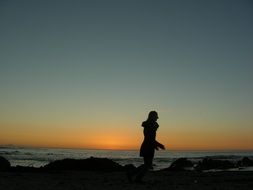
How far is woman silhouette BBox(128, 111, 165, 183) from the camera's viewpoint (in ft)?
39.8

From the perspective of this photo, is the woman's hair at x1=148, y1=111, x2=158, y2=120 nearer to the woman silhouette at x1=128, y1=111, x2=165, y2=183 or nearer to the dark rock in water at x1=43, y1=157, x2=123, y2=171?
the woman silhouette at x1=128, y1=111, x2=165, y2=183

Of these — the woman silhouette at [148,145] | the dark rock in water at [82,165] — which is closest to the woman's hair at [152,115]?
the woman silhouette at [148,145]

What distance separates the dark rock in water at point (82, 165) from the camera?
2242 cm

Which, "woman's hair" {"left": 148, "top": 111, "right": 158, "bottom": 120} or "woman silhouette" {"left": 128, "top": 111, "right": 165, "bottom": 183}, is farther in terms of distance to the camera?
"woman's hair" {"left": 148, "top": 111, "right": 158, "bottom": 120}

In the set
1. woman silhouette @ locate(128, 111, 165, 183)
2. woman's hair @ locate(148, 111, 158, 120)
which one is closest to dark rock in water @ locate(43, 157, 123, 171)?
woman silhouette @ locate(128, 111, 165, 183)

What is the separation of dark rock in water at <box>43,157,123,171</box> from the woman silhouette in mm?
10225

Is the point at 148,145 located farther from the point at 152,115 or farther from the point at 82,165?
the point at 82,165

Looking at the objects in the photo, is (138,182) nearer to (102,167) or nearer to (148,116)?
(148,116)

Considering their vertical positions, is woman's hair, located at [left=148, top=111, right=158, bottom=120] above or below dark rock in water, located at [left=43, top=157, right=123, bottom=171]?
above

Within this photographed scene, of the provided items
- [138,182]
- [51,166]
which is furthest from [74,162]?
[138,182]

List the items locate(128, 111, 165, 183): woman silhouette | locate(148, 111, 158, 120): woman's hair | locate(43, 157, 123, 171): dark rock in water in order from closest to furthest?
locate(128, 111, 165, 183): woman silhouette, locate(148, 111, 158, 120): woman's hair, locate(43, 157, 123, 171): dark rock in water

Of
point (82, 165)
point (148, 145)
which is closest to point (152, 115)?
point (148, 145)

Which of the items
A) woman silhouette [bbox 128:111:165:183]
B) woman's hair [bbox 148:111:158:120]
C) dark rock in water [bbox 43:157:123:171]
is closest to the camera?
woman silhouette [bbox 128:111:165:183]

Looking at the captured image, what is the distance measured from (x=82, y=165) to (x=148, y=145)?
1144cm
